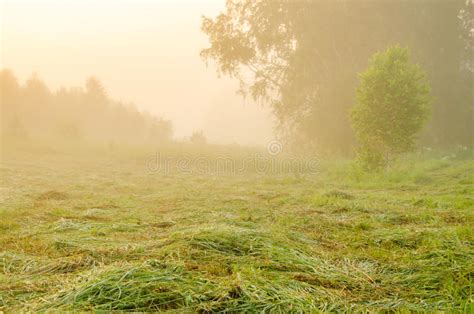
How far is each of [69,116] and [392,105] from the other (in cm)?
4780

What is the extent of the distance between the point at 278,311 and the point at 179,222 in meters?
3.92

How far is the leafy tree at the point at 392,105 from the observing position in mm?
14531

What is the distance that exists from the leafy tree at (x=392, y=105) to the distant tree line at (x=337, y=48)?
11336 millimetres

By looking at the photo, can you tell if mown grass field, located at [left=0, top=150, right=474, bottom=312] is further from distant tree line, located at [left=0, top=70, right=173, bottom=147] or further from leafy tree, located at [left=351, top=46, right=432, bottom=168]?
distant tree line, located at [left=0, top=70, right=173, bottom=147]

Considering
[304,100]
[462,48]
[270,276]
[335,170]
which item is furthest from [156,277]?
[462,48]

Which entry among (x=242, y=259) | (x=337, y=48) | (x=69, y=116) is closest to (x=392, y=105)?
(x=242, y=259)

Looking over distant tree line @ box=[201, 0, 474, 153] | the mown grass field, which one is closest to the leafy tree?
the mown grass field

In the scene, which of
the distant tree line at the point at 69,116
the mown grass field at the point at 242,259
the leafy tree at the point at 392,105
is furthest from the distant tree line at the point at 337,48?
the mown grass field at the point at 242,259

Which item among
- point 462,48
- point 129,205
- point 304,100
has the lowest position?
point 129,205

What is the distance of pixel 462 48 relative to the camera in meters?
29.1

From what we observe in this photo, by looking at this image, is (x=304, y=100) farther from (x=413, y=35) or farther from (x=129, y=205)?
(x=129, y=205)

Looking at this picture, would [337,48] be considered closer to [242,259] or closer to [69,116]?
[242,259]

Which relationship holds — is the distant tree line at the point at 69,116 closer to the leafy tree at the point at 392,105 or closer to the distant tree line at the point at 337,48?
the distant tree line at the point at 337,48

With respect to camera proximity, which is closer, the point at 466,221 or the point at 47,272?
the point at 47,272
